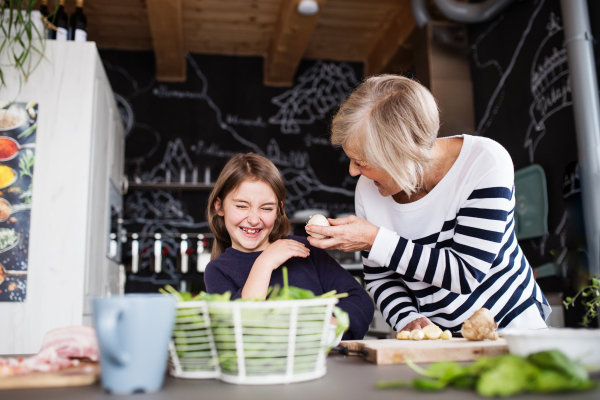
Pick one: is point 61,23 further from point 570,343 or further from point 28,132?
point 570,343

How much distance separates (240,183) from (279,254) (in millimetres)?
333

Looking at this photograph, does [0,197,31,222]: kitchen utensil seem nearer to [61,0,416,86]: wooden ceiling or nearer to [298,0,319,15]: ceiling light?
[61,0,416,86]: wooden ceiling

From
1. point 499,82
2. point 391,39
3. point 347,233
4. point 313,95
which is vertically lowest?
point 347,233

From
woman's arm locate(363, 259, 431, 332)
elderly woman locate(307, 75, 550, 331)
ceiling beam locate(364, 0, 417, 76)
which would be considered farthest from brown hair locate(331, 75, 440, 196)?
ceiling beam locate(364, 0, 417, 76)

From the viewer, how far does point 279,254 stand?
3.37ft

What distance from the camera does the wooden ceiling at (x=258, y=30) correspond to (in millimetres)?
3441

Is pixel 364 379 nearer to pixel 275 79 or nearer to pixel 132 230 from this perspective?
pixel 132 230

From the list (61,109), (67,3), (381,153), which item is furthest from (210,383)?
(67,3)

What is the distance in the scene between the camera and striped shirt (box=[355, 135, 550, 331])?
3.33ft

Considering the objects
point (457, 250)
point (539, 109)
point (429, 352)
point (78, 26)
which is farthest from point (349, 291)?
point (78, 26)

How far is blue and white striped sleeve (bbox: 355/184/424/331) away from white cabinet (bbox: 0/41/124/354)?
1.46 meters

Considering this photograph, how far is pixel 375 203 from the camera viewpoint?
51.6 inches

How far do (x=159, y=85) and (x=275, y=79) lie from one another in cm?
96

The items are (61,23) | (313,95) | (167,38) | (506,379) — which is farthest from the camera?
(313,95)
